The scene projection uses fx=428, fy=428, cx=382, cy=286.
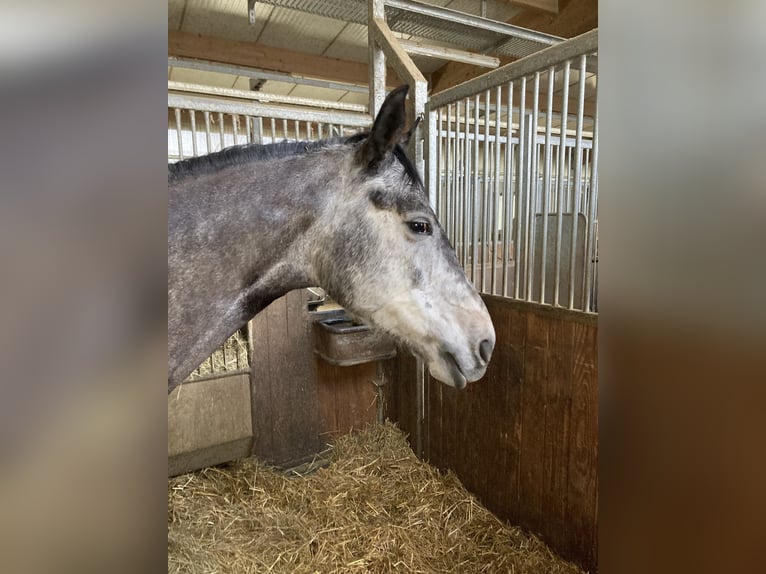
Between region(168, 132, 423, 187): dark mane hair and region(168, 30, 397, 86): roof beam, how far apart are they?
3.35 meters

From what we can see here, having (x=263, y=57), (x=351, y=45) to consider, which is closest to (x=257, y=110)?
(x=263, y=57)

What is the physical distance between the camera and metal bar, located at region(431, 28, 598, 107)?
1334mm

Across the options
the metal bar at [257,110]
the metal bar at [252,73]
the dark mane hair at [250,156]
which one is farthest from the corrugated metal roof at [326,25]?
the dark mane hair at [250,156]

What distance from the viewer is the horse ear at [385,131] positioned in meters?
1.01

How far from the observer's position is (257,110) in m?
1.99

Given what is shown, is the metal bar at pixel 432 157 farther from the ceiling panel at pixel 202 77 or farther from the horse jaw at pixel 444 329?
the ceiling panel at pixel 202 77

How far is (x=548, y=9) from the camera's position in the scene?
3.32 metres

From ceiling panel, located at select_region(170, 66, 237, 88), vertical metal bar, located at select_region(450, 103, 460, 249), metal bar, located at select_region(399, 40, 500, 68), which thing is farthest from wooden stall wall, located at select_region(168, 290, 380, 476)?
ceiling panel, located at select_region(170, 66, 237, 88)

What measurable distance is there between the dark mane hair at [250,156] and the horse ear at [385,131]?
0.07 meters

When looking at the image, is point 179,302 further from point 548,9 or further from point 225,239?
point 548,9

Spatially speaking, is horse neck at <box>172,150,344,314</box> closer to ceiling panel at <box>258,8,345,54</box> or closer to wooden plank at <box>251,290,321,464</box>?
wooden plank at <box>251,290,321,464</box>
